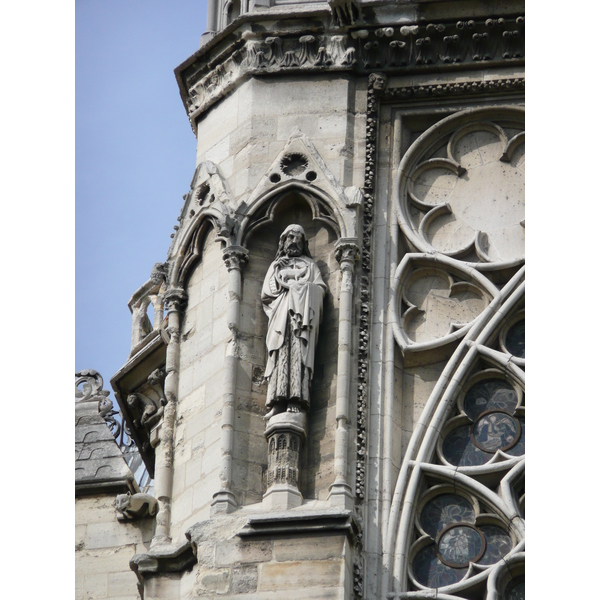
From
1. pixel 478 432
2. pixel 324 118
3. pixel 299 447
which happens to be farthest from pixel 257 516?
pixel 324 118

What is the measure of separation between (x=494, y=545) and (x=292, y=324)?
88.9 inches

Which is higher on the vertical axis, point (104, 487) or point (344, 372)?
point (344, 372)

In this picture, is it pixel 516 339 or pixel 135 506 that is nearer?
pixel 516 339

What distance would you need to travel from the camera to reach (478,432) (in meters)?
15.7

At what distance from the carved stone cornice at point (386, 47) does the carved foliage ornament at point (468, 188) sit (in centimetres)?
53

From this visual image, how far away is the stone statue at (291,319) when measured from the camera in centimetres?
1527

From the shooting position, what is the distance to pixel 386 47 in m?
17.3

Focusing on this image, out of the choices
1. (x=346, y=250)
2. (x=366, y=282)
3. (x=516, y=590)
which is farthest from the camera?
(x=366, y=282)

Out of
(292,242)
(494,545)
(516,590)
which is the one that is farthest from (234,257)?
(516,590)

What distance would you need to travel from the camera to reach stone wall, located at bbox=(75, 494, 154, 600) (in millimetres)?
18188

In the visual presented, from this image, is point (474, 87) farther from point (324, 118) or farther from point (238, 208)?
point (238, 208)

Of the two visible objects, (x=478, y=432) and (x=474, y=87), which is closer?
(x=478, y=432)

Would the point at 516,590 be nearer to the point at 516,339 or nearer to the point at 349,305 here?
the point at 516,339
